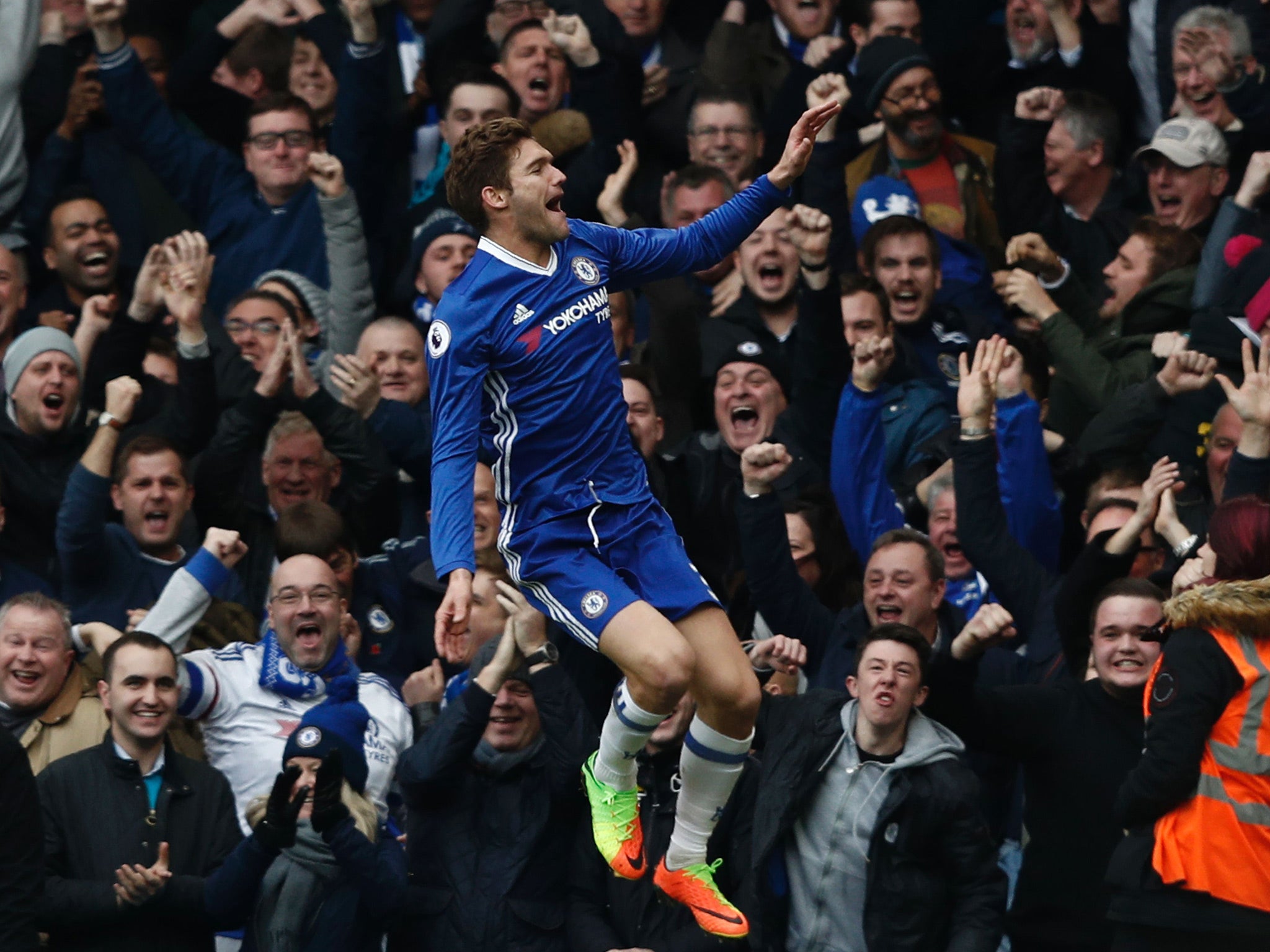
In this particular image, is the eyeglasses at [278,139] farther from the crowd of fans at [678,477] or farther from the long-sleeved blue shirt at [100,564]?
the long-sleeved blue shirt at [100,564]

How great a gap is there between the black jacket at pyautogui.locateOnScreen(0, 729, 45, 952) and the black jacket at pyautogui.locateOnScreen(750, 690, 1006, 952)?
2747 mm

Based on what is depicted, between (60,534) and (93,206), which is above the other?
(93,206)

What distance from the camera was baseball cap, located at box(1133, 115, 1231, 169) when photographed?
1037cm

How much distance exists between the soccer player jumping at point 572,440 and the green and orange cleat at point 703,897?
11 mm

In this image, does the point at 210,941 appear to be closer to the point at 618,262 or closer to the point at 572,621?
the point at 572,621

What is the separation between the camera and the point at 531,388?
621 cm

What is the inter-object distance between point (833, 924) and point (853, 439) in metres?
2.37

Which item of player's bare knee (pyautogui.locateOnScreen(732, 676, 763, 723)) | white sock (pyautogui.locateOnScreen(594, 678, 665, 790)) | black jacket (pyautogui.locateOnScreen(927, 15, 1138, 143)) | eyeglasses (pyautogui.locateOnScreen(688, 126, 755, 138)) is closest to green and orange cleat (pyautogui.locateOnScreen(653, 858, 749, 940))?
white sock (pyautogui.locateOnScreen(594, 678, 665, 790))

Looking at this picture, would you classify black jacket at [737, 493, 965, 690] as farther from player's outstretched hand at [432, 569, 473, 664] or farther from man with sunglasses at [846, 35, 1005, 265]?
man with sunglasses at [846, 35, 1005, 265]

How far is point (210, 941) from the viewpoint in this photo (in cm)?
788

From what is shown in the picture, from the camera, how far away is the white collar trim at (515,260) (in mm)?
6207

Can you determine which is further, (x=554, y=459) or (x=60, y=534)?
(x=60, y=534)

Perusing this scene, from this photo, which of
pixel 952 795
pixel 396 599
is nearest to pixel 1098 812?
pixel 952 795

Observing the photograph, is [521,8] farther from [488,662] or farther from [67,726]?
[67,726]
